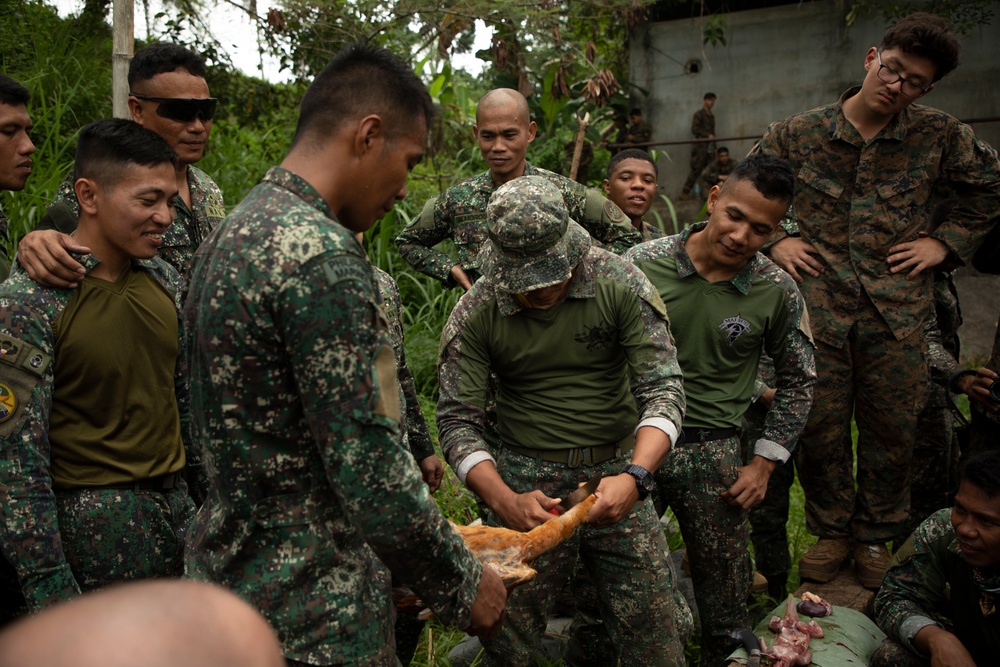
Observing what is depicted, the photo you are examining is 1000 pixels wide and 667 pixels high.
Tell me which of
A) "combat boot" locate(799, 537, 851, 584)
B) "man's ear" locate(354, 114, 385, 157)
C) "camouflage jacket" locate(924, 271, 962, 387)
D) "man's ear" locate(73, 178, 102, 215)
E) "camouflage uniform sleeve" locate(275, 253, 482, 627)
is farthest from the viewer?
"camouflage jacket" locate(924, 271, 962, 387)

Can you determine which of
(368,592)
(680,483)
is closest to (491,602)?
(368,592)

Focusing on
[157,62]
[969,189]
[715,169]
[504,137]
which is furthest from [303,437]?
[715,169]

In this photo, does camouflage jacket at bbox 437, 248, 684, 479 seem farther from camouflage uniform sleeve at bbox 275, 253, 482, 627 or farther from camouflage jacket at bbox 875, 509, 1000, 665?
camouflage jacket at bbox 875, 509, 1000, 665

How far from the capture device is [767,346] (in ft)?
12.3

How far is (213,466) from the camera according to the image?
1833mm

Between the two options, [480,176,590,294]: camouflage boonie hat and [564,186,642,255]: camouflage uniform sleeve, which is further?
[564,186,642,255]: camouflage uniform sleeve

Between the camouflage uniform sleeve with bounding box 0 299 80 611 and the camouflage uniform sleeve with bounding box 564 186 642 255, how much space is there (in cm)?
283

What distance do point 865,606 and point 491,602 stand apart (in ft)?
9.63

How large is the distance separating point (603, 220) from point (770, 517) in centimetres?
181

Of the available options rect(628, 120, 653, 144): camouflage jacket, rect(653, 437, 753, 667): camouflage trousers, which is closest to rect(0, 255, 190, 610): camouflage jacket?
rect(653, 437, 753, 667): camouflage trousers

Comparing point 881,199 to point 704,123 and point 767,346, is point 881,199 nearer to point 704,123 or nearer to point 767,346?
point 767,346

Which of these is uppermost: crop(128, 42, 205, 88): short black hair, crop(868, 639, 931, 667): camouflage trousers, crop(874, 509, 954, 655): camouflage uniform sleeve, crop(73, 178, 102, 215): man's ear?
crop(128, 42, 205, 88): short black hair

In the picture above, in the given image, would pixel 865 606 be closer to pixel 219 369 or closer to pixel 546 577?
pixel 546 577

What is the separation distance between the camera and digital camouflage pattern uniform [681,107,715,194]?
11.1m
